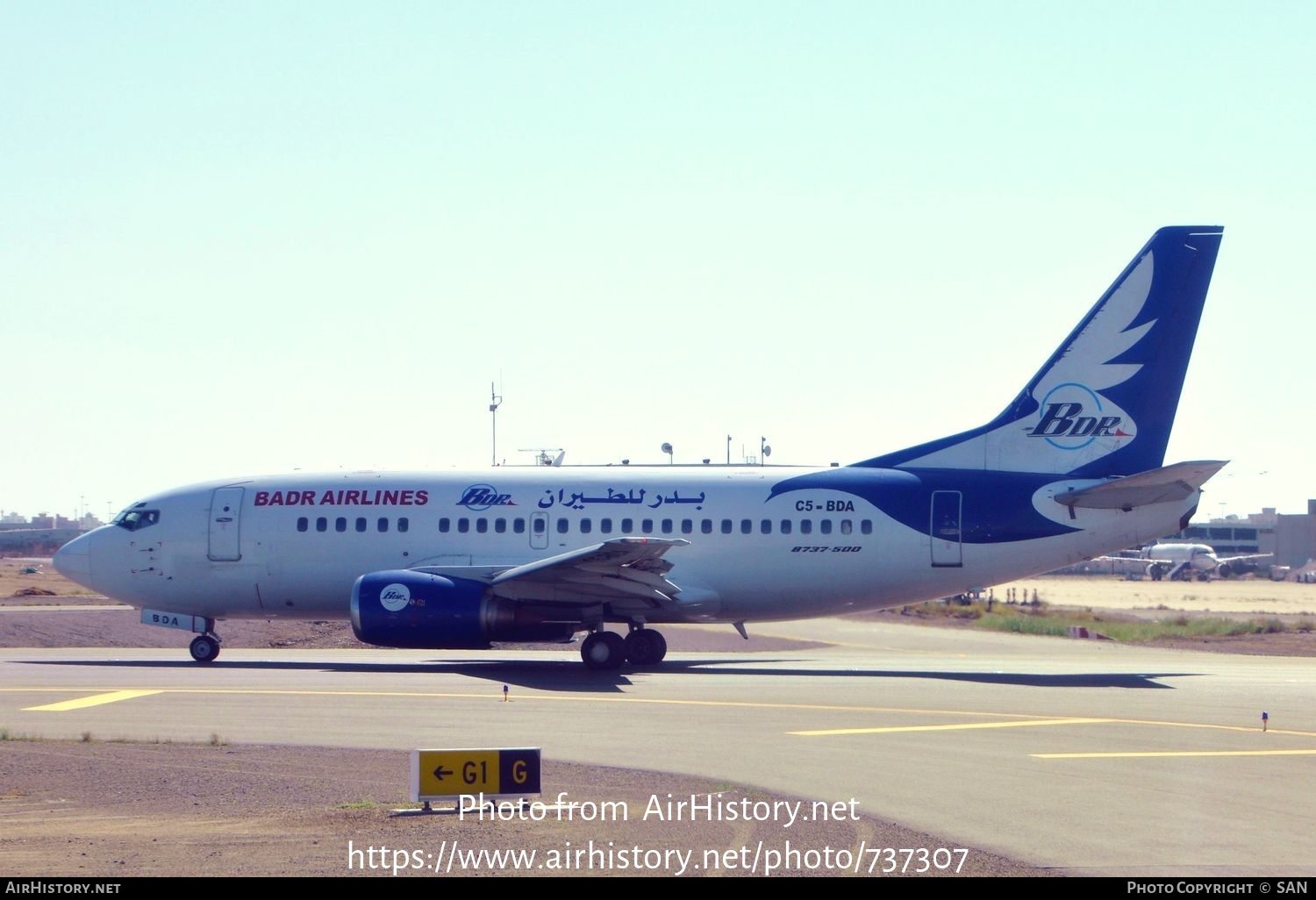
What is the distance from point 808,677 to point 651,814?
13799mm

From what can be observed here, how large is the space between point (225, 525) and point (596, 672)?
8.59 meters

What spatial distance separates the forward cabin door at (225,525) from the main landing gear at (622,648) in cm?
761

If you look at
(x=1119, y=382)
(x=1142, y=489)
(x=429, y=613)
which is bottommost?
(x=429, y=613)

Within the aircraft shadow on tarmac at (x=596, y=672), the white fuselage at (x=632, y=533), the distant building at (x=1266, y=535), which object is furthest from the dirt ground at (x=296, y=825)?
the distant building at (x=1266, y=535)

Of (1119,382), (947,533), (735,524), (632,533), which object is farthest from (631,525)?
(1119,382)

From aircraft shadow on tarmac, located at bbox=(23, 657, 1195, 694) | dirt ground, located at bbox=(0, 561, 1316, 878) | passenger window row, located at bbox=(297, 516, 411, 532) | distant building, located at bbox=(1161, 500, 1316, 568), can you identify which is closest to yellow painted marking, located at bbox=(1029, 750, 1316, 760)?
dirt ground, located at bbox=(0, 561, 1316, 878)

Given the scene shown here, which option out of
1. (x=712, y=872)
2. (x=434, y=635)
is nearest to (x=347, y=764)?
(x=712, y=872)

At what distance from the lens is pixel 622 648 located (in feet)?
85.6

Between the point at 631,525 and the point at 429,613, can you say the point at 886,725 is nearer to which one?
the point at 429,613

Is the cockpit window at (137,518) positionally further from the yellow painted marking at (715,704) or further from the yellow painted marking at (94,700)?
the yellow painted marking at (94,700)

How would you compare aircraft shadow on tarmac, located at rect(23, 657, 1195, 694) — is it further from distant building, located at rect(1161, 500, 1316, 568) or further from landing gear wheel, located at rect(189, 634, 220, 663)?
distant building, located at rect(1161, 500, 1316, 568)

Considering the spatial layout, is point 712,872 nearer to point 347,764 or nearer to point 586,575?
point 347,764

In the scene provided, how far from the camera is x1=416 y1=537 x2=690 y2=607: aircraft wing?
2409 cm

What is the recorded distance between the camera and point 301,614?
28234 mm
